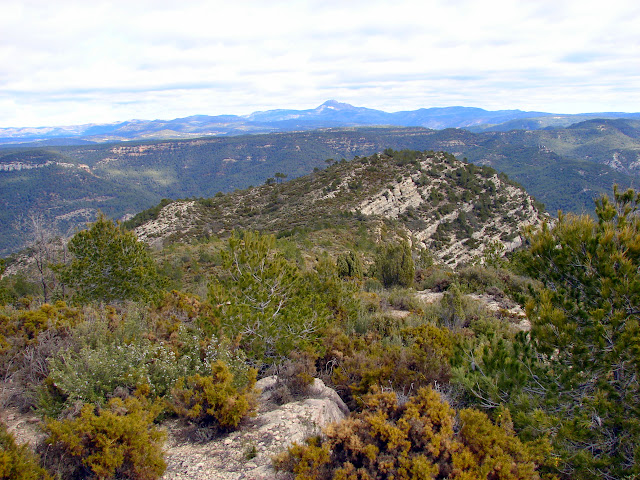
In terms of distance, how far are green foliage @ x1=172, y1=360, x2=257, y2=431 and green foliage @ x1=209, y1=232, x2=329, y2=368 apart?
1.30 m

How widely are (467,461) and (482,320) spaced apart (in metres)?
5.96

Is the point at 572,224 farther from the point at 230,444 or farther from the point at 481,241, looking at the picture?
the point at 481,241

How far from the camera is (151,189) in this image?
137 m

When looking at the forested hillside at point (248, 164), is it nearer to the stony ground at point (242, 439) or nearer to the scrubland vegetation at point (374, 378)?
the scrubland vegetation at point (374, 378)

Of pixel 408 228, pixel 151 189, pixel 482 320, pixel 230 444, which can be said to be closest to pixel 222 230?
pixel 408 228

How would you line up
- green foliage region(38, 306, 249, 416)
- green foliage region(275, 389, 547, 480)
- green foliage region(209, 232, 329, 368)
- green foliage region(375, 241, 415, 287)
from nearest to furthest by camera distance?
1. green foliage region(275, 389, 547, 480)
2. green foliage region(38, 306, 249, 416)
3. green foliage region(209, 232, 329, 368)
4. green foliage region(375, 241, 415, 287)

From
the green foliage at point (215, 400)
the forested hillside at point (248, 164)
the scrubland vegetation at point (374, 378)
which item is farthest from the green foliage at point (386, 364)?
the forested hillside at point (248, 164)

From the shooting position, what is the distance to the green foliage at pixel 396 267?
15586mm

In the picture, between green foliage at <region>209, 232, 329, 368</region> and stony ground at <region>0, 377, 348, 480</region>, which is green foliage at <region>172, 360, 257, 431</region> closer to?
stony ground at <region>0, 377, 348, 480</region>

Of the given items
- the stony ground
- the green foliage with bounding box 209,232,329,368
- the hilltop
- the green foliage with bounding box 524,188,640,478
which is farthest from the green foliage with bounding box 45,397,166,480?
the hilltop

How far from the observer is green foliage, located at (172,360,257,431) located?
4.59 metres

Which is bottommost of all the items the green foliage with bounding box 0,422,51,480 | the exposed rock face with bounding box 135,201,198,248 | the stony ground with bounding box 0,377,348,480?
the exposed rock face with bounding box 135,201,198,248

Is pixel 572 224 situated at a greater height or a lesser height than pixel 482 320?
greater

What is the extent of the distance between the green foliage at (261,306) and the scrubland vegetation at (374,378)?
0.03 metres
